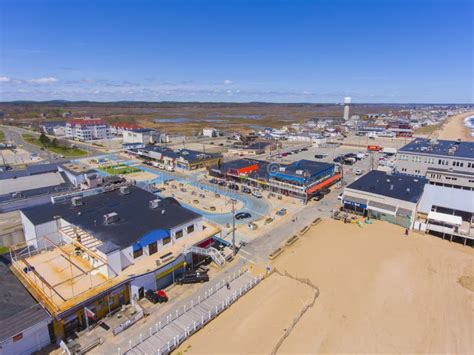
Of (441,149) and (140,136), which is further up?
(441,149)

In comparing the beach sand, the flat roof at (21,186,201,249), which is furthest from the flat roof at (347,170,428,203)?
the flat roof at (21,186,201,249)

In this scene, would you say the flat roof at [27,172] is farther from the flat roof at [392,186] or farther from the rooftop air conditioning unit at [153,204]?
the flat roof at [392,186]

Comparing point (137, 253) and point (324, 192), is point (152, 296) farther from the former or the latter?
point (324, 192)

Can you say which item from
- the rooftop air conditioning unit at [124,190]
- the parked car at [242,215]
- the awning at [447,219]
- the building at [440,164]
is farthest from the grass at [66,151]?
the awning at [447,219]

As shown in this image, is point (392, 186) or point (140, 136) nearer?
point (392, 186)

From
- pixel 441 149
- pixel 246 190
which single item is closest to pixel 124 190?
pixel 246 190

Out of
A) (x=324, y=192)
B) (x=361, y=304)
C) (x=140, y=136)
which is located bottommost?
(x=361, y=304)
